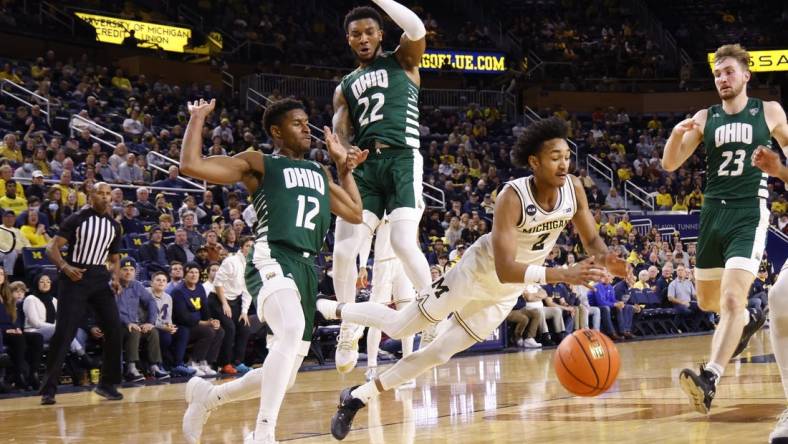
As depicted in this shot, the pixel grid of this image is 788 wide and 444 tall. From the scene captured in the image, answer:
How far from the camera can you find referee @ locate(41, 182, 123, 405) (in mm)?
10258

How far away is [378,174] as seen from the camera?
8227mm

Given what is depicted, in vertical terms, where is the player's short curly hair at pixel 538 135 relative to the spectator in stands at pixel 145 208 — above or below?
below

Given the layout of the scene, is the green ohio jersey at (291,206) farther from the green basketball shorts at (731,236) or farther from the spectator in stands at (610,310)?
the spectator in stands at (610,310)

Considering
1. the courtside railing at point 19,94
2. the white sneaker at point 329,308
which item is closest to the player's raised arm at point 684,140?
the white sneaker at point 329,308

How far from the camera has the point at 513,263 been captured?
598cm

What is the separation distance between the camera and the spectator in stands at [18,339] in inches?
450

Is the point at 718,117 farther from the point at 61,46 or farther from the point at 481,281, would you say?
the point at 61,46

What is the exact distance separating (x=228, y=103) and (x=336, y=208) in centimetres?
2152

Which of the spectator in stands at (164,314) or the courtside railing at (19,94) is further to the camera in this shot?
the courtside railing at (19,94)

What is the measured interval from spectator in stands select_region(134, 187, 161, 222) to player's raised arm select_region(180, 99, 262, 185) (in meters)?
10.7

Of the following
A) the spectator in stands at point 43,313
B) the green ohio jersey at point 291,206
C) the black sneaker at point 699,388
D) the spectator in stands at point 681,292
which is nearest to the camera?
the green ohio jersey at point 291,206

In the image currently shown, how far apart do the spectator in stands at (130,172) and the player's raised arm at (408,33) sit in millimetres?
9940

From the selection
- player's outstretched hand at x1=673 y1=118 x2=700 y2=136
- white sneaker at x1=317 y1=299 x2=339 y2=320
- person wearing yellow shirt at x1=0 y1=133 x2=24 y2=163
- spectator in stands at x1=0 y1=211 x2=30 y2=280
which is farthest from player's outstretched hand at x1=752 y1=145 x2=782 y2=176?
person wearing yellow shirt at x1=0 y1=133 x2=24 y2=163

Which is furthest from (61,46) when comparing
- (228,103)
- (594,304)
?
(594,304)
